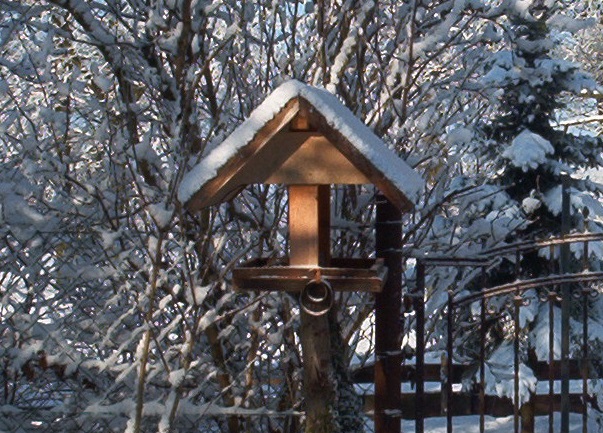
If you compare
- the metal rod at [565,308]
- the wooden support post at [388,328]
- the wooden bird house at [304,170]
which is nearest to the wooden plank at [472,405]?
the metal rod at [565,308]

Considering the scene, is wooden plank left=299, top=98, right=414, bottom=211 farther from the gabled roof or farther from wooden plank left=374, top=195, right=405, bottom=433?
wooden plank left=374, top=195, right=405, bottom=433

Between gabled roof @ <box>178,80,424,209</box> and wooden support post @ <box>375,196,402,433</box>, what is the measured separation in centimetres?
60

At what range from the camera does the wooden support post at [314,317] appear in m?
2.71

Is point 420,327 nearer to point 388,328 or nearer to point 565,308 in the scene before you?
point 388,328

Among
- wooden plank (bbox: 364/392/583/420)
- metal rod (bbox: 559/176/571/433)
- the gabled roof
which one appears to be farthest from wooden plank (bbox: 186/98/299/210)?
wooden plank (bbox: 364/392/583/420)

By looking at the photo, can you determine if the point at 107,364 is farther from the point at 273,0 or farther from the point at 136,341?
the point at 273,0

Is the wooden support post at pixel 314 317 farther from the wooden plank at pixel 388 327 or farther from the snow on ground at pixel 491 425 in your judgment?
the snow on ground at pixel 491 425

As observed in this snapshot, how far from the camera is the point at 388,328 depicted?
3.14 m

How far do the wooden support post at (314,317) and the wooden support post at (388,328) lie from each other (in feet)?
0.94

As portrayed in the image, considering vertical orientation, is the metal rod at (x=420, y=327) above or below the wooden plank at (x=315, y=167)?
below

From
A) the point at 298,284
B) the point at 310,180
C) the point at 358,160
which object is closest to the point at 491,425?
the point at 298,284

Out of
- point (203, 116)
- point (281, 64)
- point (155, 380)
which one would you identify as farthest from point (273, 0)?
point (155, 380)

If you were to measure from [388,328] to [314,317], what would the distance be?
0.45m

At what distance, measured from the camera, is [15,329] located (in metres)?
3.90
